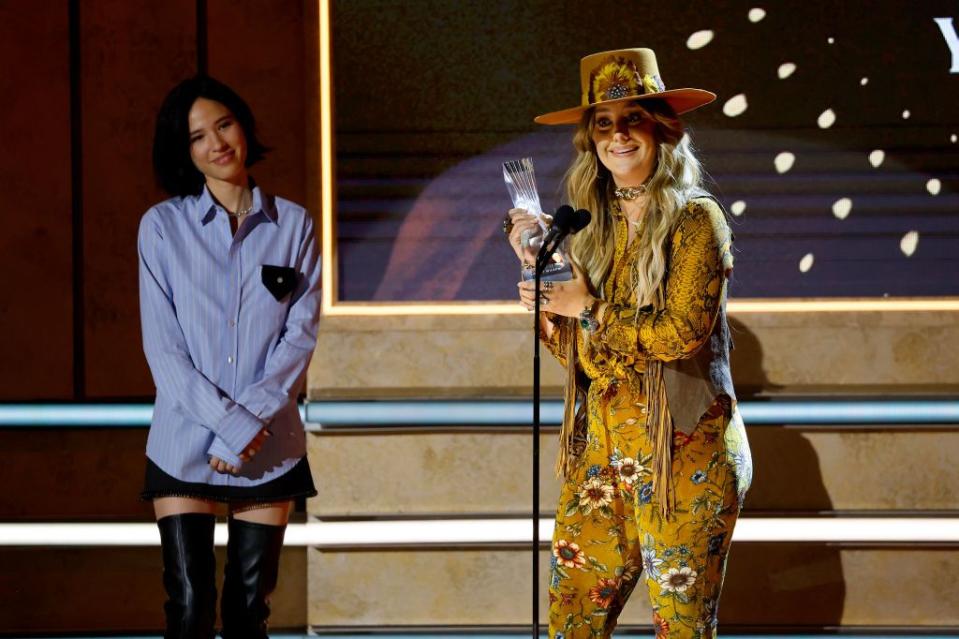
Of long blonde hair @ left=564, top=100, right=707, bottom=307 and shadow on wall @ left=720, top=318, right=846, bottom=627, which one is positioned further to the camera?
shadow on wall @ left=720, top=318, right=846, bottom=627

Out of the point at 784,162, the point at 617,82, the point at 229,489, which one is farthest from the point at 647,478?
the point at 784,162

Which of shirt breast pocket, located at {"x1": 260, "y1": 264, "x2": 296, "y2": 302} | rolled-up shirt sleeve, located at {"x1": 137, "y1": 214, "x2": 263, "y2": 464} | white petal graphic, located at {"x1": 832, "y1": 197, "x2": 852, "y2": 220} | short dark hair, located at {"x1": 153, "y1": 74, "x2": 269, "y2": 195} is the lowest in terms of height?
rolled-up shirt sleeve, located at {"x1": 137, "y1": 214, "x2": 263, "y2": 464}

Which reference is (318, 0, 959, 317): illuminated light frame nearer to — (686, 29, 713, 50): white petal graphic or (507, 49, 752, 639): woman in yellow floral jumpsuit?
(686, 29, 713, 50): white petal graphic

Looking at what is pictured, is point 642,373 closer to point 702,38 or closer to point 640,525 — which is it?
point 640,525

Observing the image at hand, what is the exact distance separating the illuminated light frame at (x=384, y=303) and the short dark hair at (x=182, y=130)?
3.49 ft

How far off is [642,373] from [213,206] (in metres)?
1.12

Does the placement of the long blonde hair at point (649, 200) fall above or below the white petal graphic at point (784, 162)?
below

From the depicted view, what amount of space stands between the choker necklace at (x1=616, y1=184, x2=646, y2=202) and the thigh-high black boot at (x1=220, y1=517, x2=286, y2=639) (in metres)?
1.16

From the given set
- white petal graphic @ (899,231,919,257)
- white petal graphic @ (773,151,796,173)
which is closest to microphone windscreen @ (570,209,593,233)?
white petal graphic @ (773,151,796,173)

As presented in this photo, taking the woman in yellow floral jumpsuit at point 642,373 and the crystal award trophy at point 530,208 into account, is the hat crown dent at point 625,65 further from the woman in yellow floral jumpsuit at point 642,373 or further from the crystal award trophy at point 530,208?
the crystal award trophy at point 530,208

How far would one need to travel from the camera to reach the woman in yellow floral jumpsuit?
233 cm

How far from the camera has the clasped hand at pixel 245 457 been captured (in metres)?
2.61

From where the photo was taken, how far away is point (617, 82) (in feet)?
8.16

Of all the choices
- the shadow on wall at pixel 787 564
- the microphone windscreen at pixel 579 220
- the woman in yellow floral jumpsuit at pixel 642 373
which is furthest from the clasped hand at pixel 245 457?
the shadow on wall at pixel 787 564
